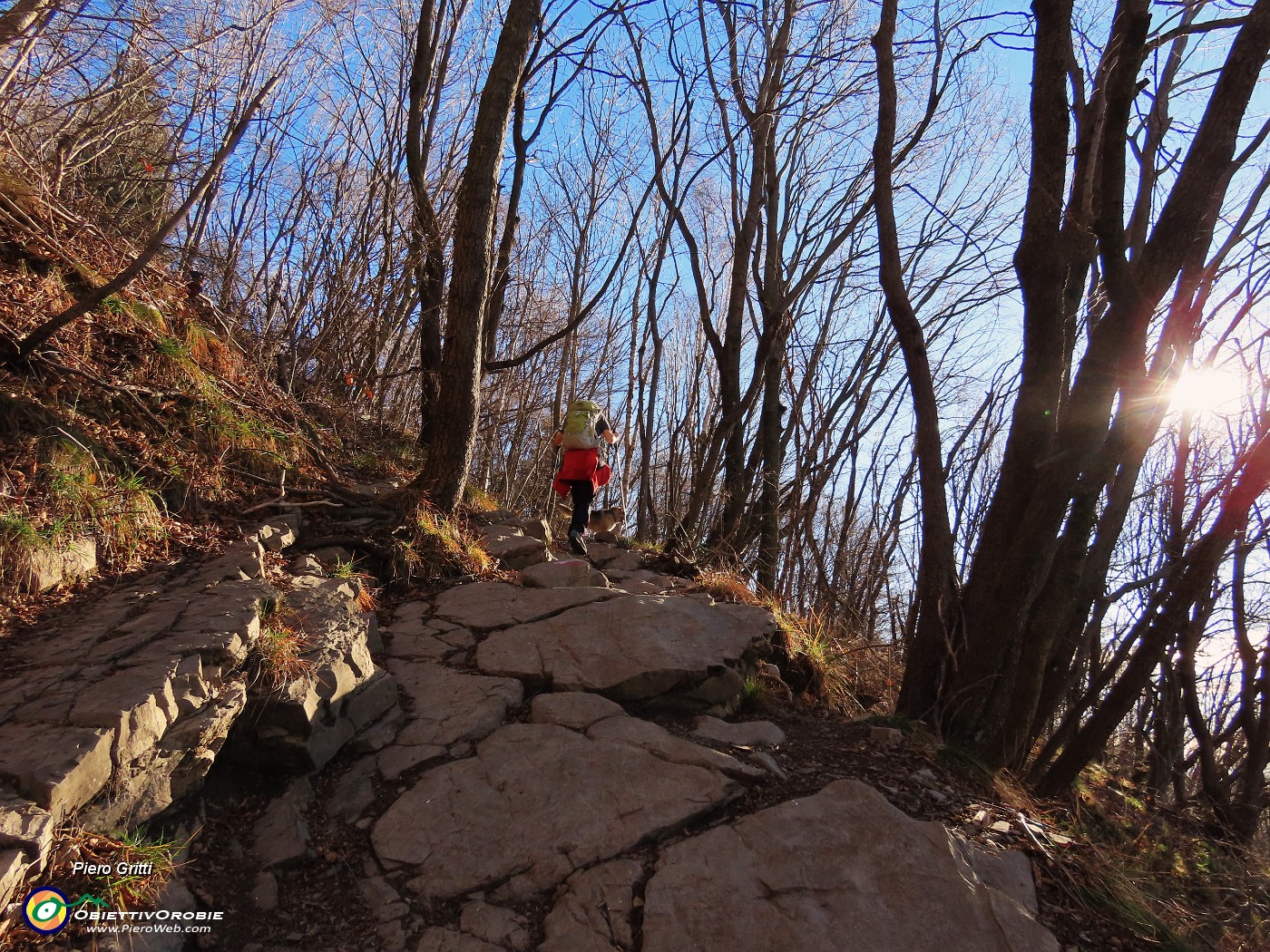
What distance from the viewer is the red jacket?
20.7 feet

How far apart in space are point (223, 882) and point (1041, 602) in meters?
3.90

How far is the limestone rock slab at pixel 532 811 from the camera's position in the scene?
94.8 inches

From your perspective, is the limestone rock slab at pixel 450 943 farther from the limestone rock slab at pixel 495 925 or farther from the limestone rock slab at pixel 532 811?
the limestone rock slab at pixel 532 811

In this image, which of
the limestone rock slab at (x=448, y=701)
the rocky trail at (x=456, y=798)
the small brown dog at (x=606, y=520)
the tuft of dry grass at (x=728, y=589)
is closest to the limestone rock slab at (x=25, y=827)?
the rocky trail at (x=456, y=798)

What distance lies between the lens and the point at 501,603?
4461 millimetres

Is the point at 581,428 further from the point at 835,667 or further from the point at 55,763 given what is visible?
the point at 55,763

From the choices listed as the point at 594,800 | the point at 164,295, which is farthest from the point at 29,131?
the point at 594,800

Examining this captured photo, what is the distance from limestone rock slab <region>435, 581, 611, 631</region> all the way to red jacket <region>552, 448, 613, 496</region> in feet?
5.80

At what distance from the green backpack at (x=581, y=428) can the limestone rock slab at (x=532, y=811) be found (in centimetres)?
348

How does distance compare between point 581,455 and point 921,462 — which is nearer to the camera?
point 921,462

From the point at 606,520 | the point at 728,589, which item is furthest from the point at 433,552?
the point at 606,520

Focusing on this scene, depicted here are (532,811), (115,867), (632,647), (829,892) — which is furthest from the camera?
(632,647)

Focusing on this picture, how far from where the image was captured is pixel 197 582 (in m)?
3.33

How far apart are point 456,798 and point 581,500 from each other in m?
3.87
